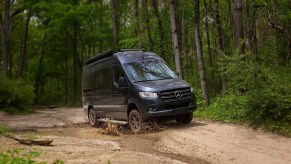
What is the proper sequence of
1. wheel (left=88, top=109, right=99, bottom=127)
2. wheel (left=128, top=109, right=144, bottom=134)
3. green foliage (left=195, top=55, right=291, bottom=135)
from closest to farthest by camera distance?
1. green foliage (left=195, top=55, right=291, bottom=135)
2. wheel (left=128, top=109, right=144, bottom=134)
3. wheel (left=88, top=109, right=99, bottom=127)

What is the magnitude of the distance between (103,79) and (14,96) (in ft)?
36.9

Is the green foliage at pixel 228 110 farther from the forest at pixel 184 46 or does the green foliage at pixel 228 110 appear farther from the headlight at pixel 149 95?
the headlight at pixel 149 95

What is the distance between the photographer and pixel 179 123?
13.4 metres

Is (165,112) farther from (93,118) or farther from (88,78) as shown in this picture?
(88,78)

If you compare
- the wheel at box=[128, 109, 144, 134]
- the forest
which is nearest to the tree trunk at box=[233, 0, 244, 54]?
the forest

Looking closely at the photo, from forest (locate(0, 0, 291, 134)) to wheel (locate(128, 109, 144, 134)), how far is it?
9.52ft

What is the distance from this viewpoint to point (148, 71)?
13609 millimetres

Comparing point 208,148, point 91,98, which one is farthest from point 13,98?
point 208,148

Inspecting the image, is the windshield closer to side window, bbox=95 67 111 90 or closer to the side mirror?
the side mirror

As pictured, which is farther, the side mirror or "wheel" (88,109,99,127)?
"wheel" (88,109,99,127)

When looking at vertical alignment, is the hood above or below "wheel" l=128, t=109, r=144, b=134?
above

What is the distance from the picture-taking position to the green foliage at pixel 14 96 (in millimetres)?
24281

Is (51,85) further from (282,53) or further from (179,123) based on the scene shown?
(179,123)

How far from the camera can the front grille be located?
40.2 feet
